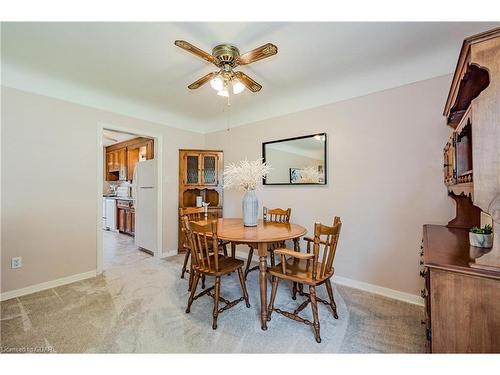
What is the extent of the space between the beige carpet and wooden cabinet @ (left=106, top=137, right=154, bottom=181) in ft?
11.1

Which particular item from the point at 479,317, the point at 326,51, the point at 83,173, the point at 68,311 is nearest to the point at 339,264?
the point at 479,317

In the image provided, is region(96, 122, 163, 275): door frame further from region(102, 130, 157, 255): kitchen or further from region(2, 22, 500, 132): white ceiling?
region(2, 22, 500, 132): white ceiling

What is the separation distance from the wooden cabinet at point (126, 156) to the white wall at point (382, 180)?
12.7 ft

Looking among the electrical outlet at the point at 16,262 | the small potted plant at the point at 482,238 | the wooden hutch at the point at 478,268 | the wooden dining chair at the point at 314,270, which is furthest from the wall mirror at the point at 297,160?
the electrical outlet at the point at 16,262

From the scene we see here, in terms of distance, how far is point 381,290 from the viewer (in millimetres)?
2441

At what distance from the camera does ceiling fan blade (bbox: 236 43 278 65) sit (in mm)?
1499

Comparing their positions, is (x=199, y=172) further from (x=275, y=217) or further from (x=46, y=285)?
(x=46, y=285)

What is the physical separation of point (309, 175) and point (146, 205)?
2799 millimetres

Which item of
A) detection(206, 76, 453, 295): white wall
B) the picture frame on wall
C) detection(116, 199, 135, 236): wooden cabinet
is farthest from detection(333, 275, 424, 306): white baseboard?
detection(116, 199, 135, 236): wooden cabinet

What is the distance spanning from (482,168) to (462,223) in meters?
1.22

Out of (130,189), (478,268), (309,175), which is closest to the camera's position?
(478,268)

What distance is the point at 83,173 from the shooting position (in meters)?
2.87

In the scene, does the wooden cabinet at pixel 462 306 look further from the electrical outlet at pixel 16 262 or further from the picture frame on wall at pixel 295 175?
the electrical outlet at pixel 16 262

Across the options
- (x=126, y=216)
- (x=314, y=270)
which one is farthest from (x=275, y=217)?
(x=126, y=216)
